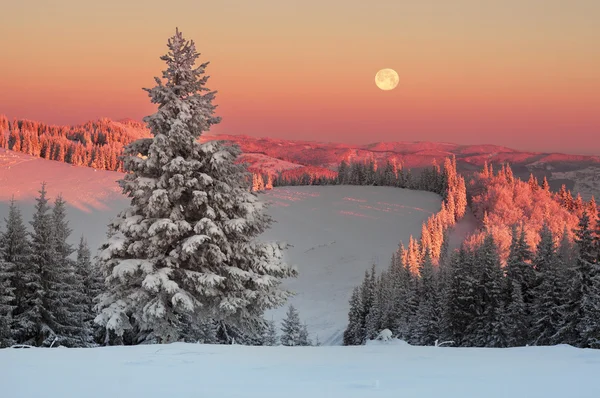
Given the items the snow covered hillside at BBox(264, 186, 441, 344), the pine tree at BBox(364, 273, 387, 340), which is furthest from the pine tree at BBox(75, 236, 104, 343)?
the snow covered hillside at BBox(264, 186, 441, 344)

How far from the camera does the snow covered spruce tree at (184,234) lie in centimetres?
1775

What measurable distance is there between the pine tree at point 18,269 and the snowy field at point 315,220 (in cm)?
5583

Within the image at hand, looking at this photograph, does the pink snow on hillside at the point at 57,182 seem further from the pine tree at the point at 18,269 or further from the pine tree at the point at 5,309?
the pine tree at the point at 5,309

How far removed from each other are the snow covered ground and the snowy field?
7621 centimetres

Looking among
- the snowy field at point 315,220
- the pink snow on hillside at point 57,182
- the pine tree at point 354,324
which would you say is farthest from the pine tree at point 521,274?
the pink snow on hillside at point 57,182

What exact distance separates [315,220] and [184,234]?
131 meters

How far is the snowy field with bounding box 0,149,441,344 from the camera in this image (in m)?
104

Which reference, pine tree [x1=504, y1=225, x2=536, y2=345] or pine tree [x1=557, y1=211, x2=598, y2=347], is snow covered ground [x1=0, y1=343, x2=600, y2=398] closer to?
pine tree [x1=557, y1=211, x2=598, y2=347]

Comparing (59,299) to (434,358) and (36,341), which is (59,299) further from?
(434,358)

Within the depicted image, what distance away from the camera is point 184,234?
18.7m

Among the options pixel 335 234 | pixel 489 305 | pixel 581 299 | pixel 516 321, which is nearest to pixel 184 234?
pixel 581 299

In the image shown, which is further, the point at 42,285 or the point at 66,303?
the point at 66,303

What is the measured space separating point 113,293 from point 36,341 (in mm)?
14378

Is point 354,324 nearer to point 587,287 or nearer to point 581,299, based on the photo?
point 581,299
